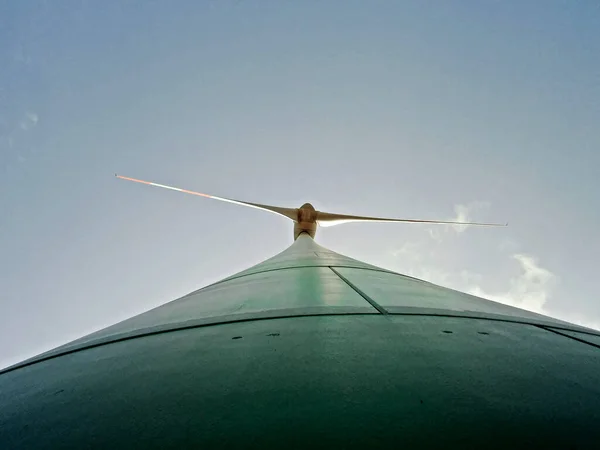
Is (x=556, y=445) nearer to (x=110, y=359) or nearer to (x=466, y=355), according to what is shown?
(x=466, y=355)

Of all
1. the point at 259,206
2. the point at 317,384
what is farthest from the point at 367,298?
the point at 259,206

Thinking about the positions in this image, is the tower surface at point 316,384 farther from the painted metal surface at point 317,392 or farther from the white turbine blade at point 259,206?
the white turbine blade at point 259,206

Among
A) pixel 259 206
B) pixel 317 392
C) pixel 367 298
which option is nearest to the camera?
pixel 317 392

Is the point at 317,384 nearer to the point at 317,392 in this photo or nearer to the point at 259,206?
the point at 317,392

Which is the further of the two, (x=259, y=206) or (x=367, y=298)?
(x=259, y=206)

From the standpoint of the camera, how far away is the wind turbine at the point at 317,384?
1118mm

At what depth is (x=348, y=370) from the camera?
1.50 meters

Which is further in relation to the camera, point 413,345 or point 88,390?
point 413,345

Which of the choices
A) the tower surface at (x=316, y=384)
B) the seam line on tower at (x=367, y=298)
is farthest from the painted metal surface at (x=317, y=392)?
the seam line on tower at (x=367, y=298)

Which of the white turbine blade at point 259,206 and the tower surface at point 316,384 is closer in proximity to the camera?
the tower surface at point 316,384

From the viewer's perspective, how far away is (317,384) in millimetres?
1391

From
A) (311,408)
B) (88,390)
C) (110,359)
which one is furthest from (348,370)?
(110,359)

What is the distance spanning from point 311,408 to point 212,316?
1468 millimetres

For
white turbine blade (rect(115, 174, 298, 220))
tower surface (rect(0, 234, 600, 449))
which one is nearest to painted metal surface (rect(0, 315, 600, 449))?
tower surface (rect(0, 234, 600, 449))
